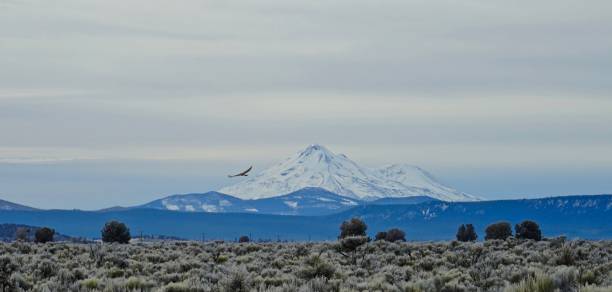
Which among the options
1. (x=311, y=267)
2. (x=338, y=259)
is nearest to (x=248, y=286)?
(x=311, y=267)

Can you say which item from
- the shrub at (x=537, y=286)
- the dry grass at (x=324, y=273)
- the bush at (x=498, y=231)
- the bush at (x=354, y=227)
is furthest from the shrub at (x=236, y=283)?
the bush at (x=498, y=231)

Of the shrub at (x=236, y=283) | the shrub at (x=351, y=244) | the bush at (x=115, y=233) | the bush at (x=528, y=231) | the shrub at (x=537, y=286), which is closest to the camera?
the shrub at (x=537, y=286)

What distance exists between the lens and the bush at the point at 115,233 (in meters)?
65.8

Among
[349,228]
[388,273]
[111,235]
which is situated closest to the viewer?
[388,273]

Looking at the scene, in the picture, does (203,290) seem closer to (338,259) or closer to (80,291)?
(80,291)

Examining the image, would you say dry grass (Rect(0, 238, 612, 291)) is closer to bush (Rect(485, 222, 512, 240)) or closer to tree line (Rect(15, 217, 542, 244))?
tree line (Rect(15, 217, 542, 244))

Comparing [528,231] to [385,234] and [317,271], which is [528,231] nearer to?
[385,234]

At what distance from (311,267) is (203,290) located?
567 centimetres

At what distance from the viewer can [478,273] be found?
22.6 metres

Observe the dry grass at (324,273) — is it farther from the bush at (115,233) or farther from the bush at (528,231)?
the bush at (115,233)

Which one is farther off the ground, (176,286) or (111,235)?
(111,235)

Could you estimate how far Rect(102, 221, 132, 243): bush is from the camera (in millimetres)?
65812

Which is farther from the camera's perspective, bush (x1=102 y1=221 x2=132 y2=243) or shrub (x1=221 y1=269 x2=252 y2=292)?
bush (x1=102 y1=221 x2=132 y2=243)

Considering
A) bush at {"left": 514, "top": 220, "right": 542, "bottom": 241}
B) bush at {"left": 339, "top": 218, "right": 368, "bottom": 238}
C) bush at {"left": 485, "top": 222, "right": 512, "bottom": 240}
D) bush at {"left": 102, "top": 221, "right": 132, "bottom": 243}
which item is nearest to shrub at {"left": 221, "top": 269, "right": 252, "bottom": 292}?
bush at {"left": 514, "top": 220, "right": 542, "bottom": 241}
